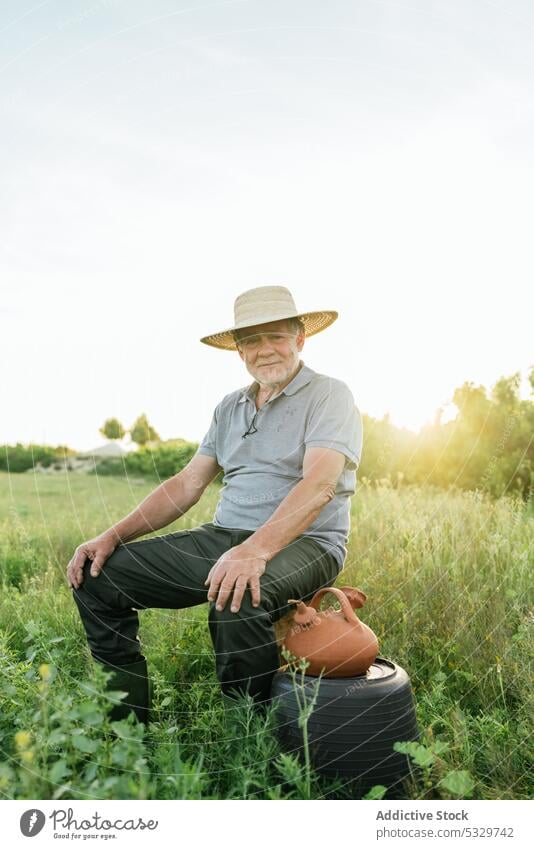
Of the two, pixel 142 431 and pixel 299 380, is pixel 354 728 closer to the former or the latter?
pixel 299 380

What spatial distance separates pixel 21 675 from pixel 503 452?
544cm

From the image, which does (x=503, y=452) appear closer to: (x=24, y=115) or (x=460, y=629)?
(x=460, y=629)

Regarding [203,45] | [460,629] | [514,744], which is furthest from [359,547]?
[203,45]

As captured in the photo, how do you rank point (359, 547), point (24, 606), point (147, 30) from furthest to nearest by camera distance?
point (359, 547), point (24, 606), point (147, 30)

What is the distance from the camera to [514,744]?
3260mm

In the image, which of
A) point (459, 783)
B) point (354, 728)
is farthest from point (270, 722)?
point (459, 783)

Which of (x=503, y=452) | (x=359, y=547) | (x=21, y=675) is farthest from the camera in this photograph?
(x=503, y=452)

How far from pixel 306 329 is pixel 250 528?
1.15m

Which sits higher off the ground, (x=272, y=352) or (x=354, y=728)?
(x=272, y=352)

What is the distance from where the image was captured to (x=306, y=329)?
4324 millimetres

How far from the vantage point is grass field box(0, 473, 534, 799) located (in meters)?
2.61

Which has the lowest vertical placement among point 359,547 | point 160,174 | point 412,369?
point 359,547

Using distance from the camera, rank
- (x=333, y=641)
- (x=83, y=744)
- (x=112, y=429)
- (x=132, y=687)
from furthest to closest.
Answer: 1. (x=112, y=429)
2. (x=132, y=687)
3. (x=333, y=641)
4. (x=83, y=744)

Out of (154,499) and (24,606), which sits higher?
(154,499)
